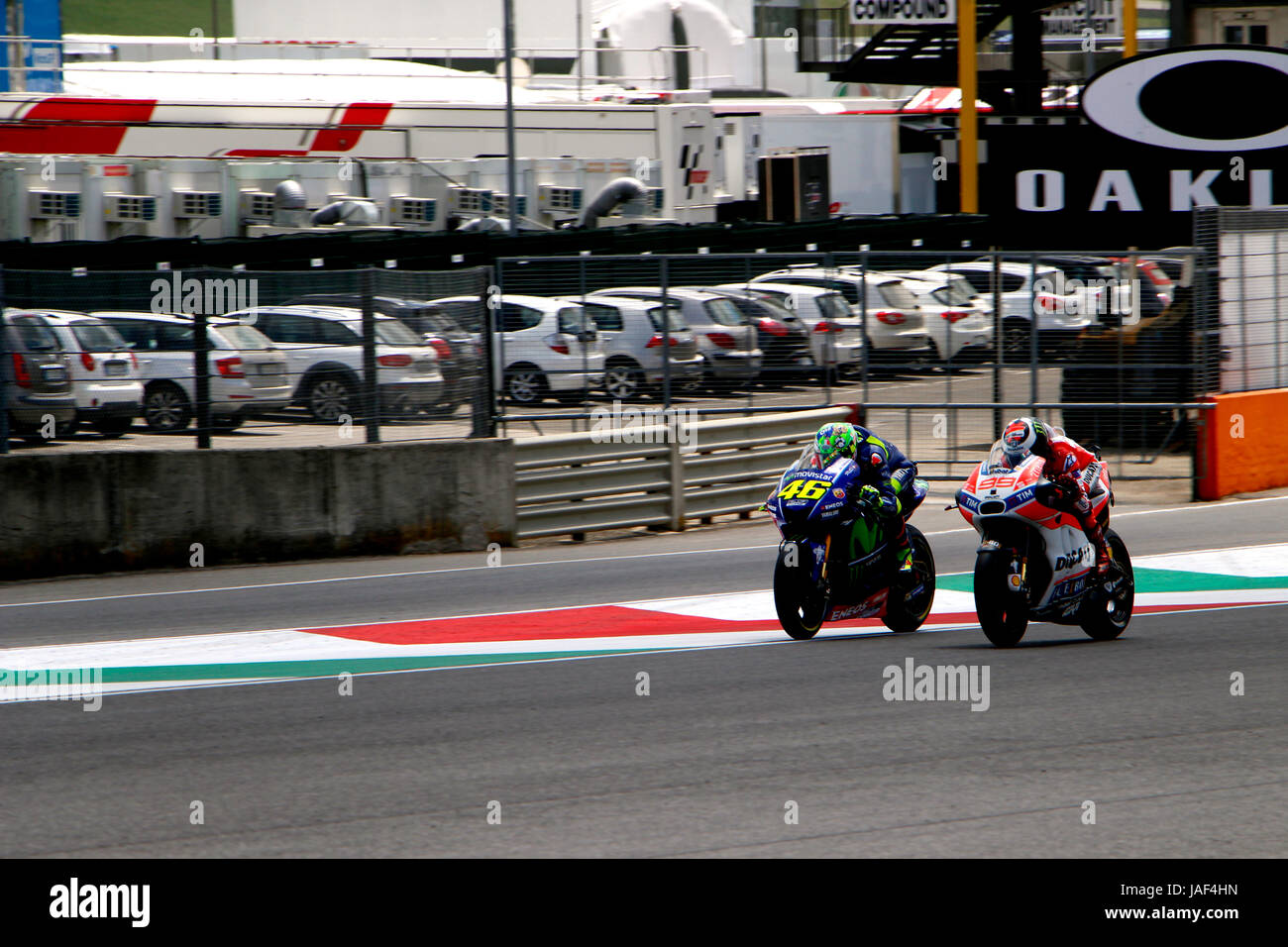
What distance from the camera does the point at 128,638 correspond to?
1103 cm

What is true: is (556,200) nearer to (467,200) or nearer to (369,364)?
(467,200)

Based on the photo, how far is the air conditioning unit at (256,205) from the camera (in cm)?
3388

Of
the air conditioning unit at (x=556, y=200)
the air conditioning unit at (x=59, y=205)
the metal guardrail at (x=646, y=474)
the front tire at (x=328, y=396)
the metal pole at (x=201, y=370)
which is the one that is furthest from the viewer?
the air conditioning unit at (x=556, y=200)

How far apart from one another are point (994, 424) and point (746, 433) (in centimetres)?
325

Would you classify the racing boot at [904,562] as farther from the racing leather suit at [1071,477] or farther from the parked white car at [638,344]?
the parked white car at [638,344]

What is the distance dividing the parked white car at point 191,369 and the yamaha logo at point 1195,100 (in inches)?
474

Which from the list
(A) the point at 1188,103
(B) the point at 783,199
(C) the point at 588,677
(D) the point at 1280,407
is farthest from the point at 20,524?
(B) the point at 783,199

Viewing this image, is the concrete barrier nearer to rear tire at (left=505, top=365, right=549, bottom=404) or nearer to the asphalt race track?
the asphalt race track

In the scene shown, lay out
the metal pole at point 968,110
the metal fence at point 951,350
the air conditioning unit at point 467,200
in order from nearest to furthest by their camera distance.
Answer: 1. the metal fence at point 951,350
2. the air conditioning unit at point 467,200
3. the metal pole at point 968,110

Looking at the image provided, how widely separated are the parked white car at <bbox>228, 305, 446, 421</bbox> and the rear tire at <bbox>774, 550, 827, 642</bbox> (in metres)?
6.17

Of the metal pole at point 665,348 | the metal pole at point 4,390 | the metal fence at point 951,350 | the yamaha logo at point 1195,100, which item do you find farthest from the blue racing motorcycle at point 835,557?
the yamaha logo at point 1195,100

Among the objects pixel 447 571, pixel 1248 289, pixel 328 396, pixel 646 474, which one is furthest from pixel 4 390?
pixel 1248 289

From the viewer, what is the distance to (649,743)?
297 inches
